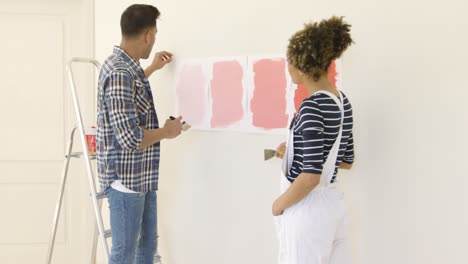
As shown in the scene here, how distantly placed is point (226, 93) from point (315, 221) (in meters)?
0.93

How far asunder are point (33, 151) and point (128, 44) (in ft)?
4.82

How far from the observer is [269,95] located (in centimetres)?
209

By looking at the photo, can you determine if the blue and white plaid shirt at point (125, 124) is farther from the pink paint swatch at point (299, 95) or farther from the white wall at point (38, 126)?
the white wall at point (38, 126)

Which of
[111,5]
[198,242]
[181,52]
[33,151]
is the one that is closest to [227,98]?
[181,52]

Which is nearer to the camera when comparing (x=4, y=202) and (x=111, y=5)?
(x=111, y=5)

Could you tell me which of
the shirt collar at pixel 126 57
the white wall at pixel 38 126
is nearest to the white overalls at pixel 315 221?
the shirt collar at pixel 126 57

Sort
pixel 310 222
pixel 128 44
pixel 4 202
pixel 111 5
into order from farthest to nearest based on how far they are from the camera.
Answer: pixel 4 202 < pixel 111 5 < pixel 128 44 < pixel 310 222

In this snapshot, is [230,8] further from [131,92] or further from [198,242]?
[198,242]

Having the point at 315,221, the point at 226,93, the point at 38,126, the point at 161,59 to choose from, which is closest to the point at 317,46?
the point at 315,221

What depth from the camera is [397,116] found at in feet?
5.62

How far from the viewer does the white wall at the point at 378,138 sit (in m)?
1.59

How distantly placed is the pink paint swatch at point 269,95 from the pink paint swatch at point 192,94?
1.13 ft

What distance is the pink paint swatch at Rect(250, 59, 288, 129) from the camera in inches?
80.0

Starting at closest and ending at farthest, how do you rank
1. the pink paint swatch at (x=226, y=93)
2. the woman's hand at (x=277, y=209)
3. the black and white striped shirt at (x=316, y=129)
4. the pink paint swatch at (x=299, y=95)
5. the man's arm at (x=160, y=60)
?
the black and white striped shirt at (x=316, y=129), the woman's hand at (x=277, y=209), the pink paint swatch at (x=299, y=95), the pink paint swatch at (x=226, y=93), the man's arm at (x=160, y=60)
